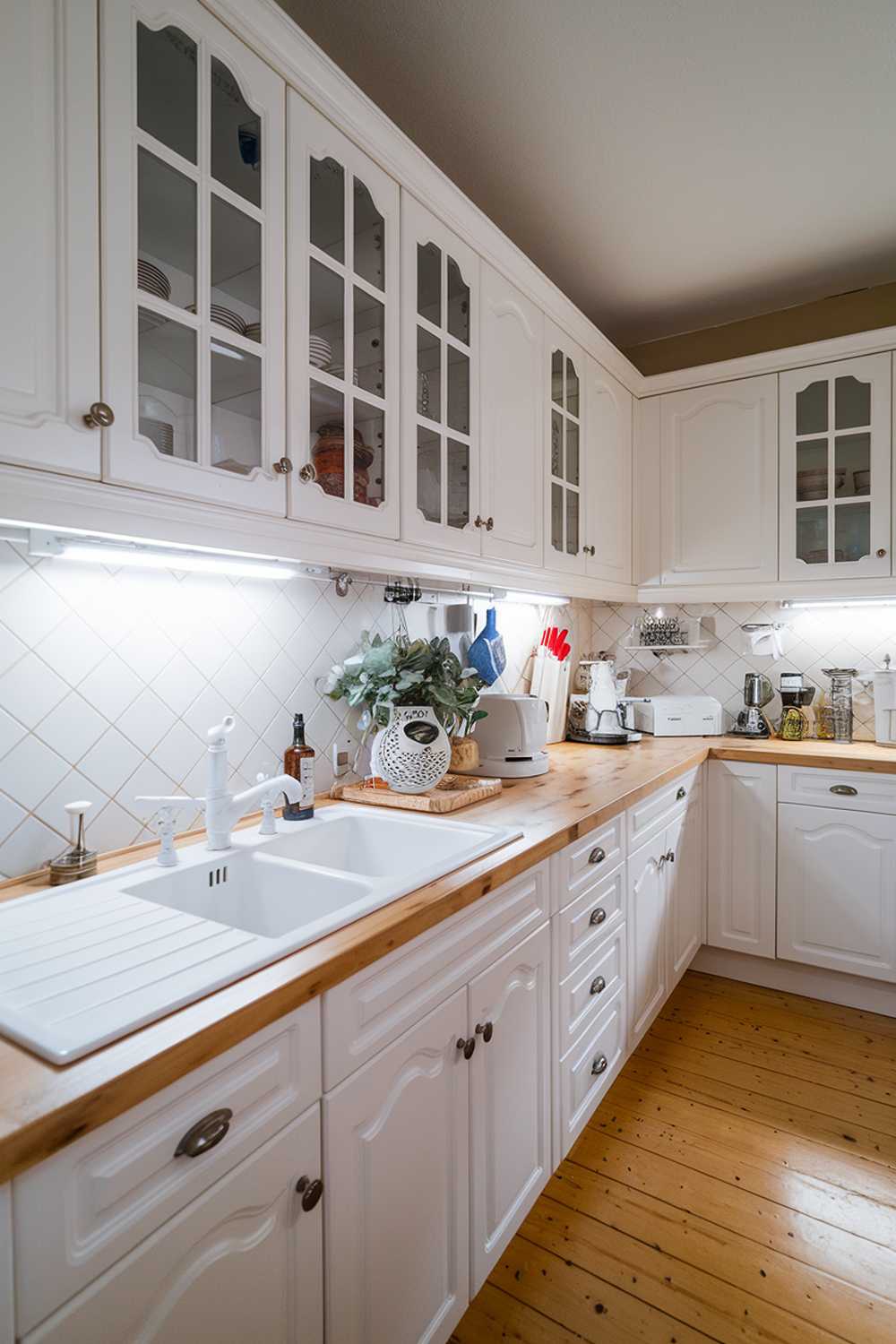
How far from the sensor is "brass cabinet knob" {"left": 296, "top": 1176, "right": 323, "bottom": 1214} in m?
0.82

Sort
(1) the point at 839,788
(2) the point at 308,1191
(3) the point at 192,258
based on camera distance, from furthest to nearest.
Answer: (1) the point at 839,788
(3) the point at 192,258
(2) the point at 308,1191

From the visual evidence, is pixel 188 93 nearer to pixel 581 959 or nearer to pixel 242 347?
pixel 242 347

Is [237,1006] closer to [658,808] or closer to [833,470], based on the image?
[658,808]

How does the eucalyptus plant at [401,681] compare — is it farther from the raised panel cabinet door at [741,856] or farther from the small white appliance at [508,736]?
the raised panel cabinet door at [741,856]

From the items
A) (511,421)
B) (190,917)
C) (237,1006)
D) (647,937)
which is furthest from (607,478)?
(237,1006)

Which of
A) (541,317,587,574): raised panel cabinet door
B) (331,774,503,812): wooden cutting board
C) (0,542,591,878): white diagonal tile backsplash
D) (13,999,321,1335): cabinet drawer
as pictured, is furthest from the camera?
(541,317,587,574): raised panel cabinet door

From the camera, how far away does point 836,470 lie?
2.57 m

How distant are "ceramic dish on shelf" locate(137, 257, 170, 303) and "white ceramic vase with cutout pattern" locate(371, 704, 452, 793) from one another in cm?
94

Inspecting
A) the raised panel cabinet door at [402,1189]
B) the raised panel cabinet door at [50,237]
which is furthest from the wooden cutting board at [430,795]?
the raised panel cabinet door at [50,237]

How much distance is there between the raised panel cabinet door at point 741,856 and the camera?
2.54m

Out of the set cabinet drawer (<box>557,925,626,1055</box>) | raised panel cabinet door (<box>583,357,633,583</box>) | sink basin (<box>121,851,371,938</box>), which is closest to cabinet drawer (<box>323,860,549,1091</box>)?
sink basin (<box>121,851,371,938</box>)

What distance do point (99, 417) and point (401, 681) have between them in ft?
2.83

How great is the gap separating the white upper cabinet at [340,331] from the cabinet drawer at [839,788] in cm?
181

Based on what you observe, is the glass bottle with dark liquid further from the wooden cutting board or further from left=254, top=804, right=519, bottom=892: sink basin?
the wooden cutting board
